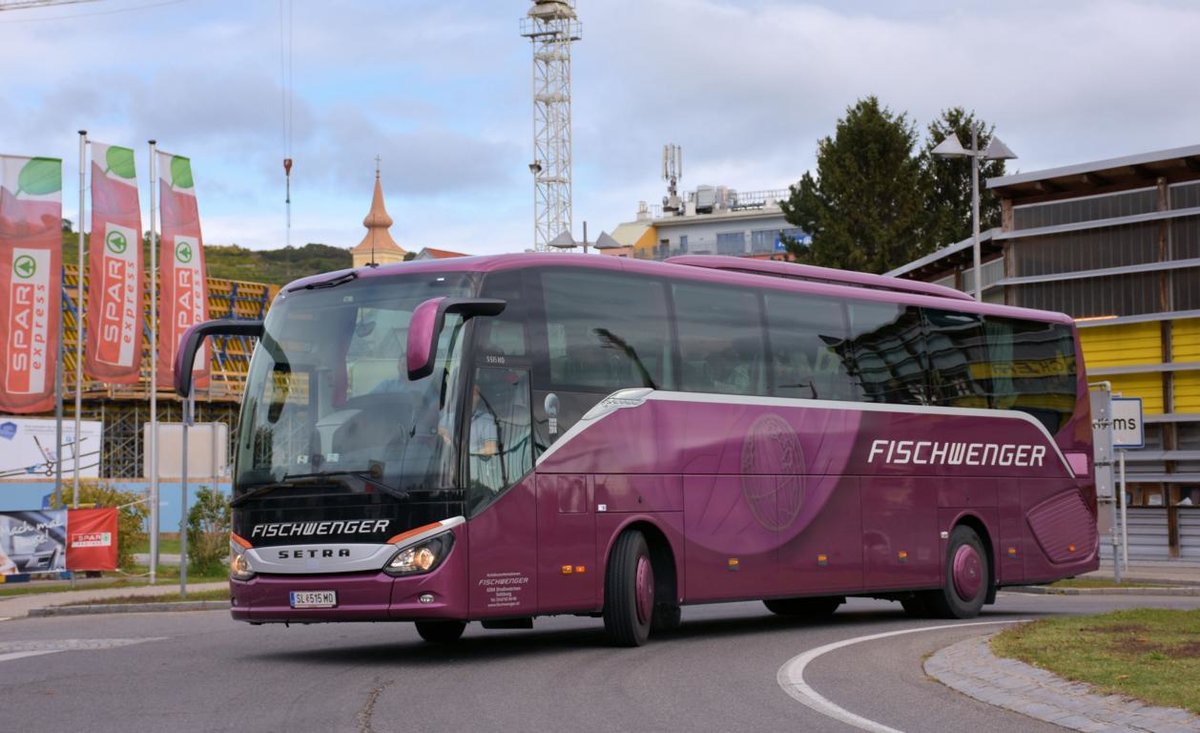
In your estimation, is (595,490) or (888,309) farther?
(888,309)

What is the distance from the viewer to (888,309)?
20.4 metres

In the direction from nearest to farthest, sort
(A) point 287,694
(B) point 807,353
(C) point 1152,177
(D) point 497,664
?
(A) point 287,694, (D) point 497,664, (B) point 807,353, (C) point 1152,177

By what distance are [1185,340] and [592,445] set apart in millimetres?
27307

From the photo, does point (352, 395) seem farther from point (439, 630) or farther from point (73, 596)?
point (73, 596)

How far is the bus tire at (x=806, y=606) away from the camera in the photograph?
21359 millimetres

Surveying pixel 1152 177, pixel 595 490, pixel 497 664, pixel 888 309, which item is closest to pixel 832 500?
pixel 888 309

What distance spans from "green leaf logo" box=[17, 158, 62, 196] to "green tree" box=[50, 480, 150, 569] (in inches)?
275

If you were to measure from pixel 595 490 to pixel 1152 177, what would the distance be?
91.9 ft

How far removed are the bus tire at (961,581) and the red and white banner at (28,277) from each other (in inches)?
842

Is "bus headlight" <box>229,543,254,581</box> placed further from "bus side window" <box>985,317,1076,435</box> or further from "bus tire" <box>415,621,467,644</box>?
"bus side window" <box>985,317,1076,435</box>

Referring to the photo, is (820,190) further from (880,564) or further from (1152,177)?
(880,564)

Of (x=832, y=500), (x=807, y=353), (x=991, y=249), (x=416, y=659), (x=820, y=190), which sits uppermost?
(x=820, y=190)

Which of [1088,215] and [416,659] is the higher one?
[1088,215]

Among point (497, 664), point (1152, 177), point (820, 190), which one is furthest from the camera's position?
point (820, 190)
